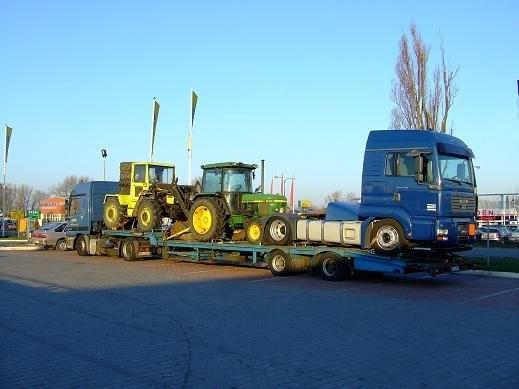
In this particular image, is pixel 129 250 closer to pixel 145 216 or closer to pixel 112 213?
pixel 145 216

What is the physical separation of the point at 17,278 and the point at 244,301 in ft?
25.7

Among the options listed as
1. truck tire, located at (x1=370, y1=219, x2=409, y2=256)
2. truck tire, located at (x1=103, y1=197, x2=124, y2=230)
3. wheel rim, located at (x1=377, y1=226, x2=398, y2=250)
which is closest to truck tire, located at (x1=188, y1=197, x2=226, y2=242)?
truck tire, located at (x1=103, y1=197, x2=124, y2=230)

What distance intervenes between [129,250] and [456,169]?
13201mm

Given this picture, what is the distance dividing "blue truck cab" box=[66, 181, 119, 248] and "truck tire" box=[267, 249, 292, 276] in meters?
11.4

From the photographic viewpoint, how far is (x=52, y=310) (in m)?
10.7

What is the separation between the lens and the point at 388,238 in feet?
47.2

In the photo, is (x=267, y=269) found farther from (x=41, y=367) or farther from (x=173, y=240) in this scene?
(x=41, y=367)

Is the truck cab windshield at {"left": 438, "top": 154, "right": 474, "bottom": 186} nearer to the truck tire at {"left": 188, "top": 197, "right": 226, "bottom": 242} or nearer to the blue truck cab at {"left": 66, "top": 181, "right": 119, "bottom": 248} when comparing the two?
the truck tire at {"left": 188, "top": 197, "right": 226, "bottom": 242}

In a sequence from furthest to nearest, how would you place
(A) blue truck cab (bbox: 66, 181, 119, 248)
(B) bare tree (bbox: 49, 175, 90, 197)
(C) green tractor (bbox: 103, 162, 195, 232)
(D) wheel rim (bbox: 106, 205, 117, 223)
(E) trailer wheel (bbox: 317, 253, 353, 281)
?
(B) bare tree (bbox: 49, 175, 90, 197) → (A) blue truck cab (bbox: 66, 181, 119, 248) → (D) wheel rim (bbox: 106, 205, 117, 223) → (C) green tractor (bbox: 103, 162, 195, 232) → (E) trailer wheel (bbox: 317, 253, 353, 281)

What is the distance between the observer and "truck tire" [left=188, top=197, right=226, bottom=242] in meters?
19.0

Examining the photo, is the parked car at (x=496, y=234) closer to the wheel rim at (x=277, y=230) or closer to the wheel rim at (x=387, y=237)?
the wheel rim at (x=277, y=230)

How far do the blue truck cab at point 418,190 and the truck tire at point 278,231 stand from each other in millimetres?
2712

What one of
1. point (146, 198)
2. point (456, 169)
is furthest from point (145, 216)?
point (456, 169)

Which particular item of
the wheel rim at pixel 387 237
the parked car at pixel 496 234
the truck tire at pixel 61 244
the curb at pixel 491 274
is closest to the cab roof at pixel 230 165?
the wheel rim at pixel 387 237
